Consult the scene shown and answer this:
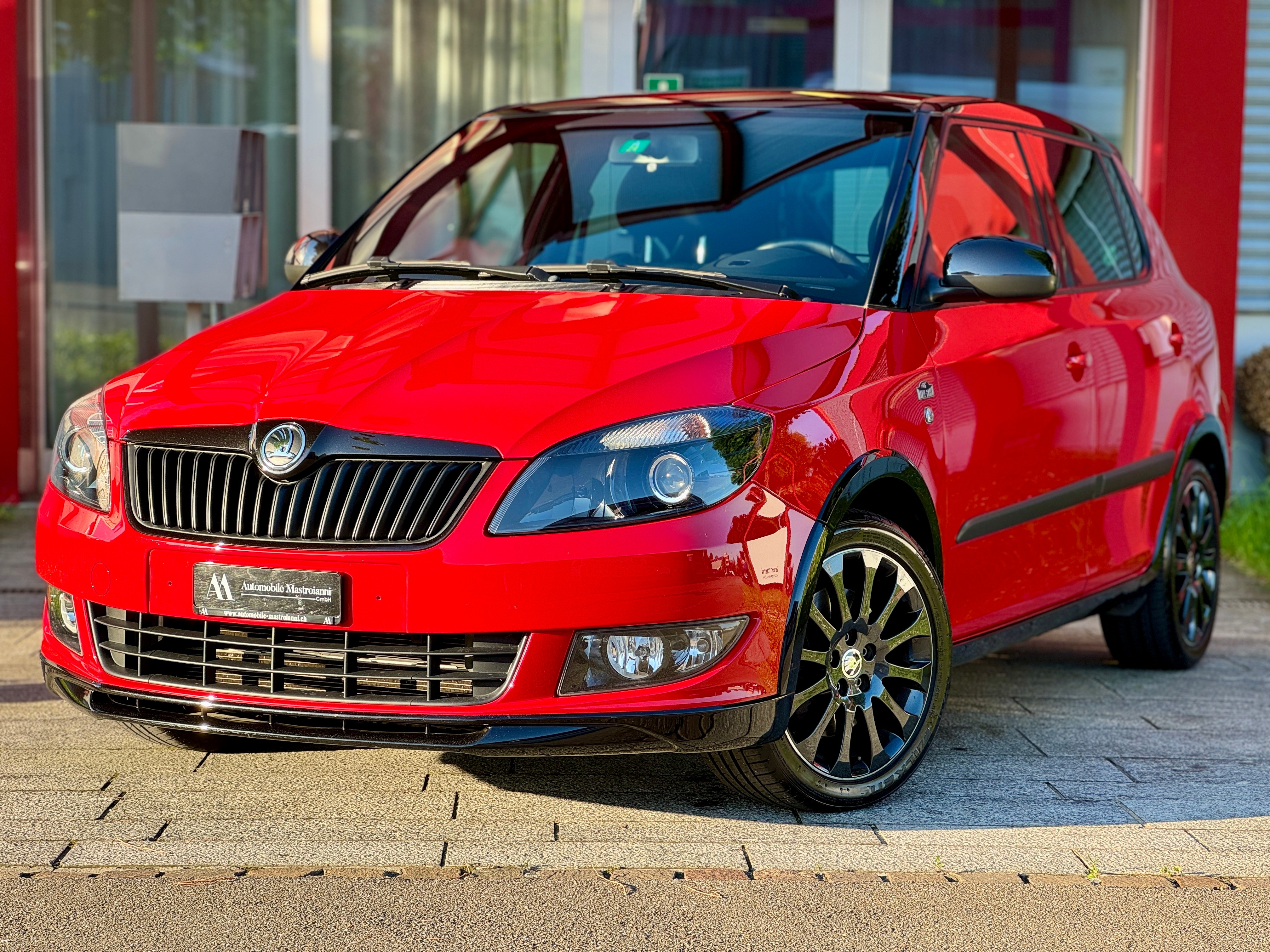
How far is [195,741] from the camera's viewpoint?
4.45m

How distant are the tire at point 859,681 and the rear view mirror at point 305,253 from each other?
6.80ft

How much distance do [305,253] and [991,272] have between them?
211 centimetres

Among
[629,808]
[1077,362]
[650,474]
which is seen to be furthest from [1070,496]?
[650,474]

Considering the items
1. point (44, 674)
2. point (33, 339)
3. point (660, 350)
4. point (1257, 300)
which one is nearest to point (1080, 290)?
point (660, 350)

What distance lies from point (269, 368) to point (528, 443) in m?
0.73

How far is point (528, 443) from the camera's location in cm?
358

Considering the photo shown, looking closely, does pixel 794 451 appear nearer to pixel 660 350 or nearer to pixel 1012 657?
pixel 660 350

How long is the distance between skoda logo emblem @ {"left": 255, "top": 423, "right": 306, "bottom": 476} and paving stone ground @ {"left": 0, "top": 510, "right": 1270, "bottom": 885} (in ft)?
2.65

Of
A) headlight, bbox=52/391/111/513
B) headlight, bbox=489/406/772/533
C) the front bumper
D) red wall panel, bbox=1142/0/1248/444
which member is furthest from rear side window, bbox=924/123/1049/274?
red wall panel, bbox=1142/0/1248/444

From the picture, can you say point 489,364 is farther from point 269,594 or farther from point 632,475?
point 269,594

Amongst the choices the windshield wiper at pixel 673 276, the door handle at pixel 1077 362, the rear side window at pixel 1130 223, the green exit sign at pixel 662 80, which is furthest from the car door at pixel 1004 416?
the green exit sign at pixel 662 80

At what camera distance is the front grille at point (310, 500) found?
3588 mm

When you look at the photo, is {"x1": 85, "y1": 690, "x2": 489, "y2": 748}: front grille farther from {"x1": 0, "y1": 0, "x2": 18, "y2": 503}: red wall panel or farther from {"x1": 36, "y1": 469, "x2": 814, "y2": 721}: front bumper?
{"x1": 0, "y1": 0, "x2": 18, "y2": 503}: red wall panel

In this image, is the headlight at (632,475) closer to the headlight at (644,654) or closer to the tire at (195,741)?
the headlight at (644,654)
